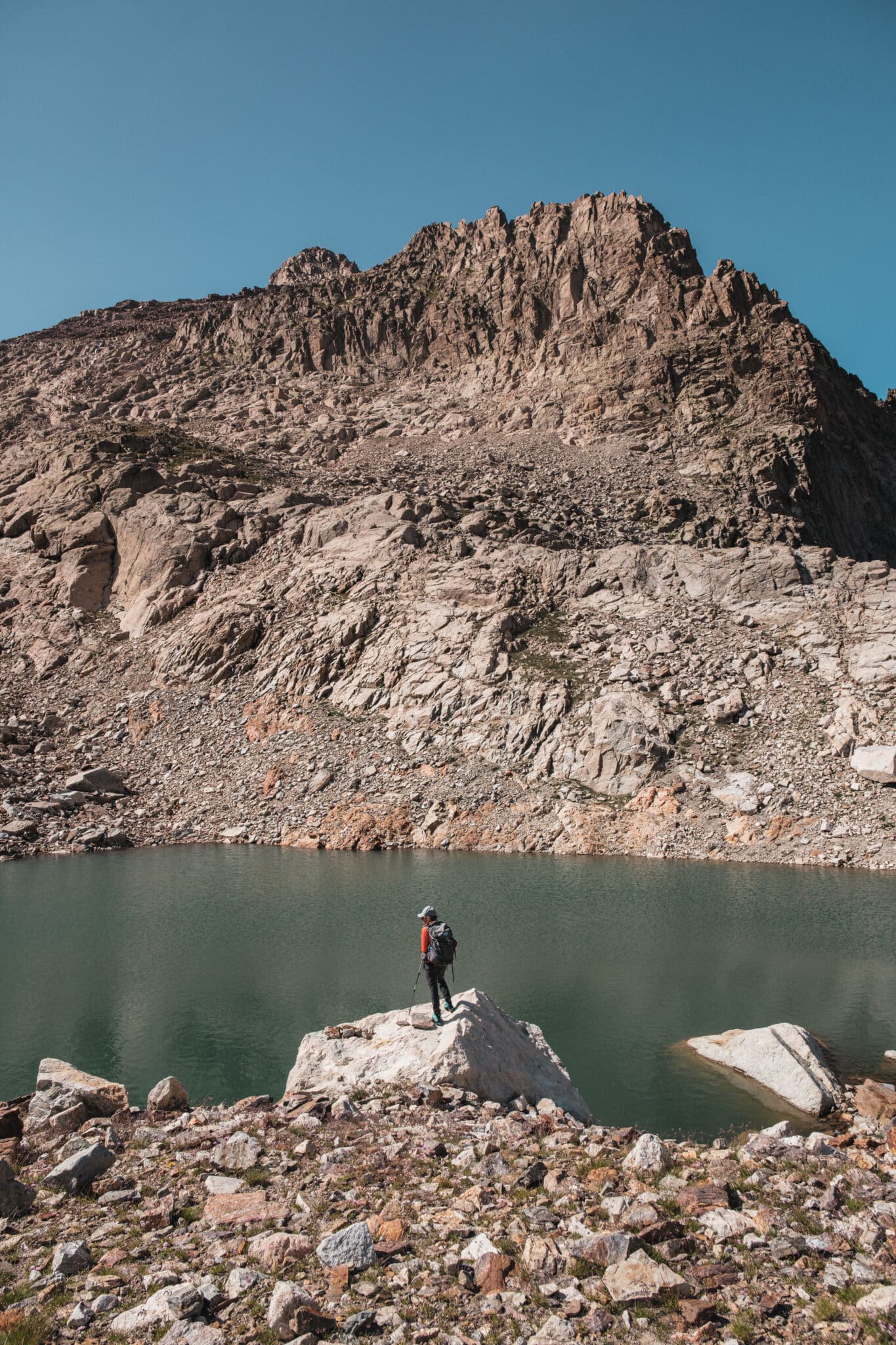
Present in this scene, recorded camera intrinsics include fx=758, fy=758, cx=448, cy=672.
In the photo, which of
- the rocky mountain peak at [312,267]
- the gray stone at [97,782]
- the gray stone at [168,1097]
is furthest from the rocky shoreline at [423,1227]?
the rocky mountain peak at [312,267]

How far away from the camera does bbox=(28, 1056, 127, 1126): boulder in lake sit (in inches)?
406

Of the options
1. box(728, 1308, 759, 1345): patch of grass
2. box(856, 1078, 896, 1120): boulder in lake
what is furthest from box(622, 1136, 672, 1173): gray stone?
box(856, 1078, 896, 1120): boulder in lake

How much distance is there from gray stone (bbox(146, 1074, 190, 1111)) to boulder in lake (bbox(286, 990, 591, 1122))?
1.59 m

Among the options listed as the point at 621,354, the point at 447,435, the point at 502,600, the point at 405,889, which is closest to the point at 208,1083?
the point at 405,889

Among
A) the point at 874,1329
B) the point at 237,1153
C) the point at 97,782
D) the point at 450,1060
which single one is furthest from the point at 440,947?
the point at 97,782

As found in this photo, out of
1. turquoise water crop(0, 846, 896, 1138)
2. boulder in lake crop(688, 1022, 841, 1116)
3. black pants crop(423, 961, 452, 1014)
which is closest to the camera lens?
black pants crop(423, 961, 452, 1014)

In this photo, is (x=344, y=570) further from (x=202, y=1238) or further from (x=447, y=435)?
(x=202, y=1238)

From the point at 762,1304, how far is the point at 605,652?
4548 cm

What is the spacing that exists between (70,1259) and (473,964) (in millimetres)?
15220

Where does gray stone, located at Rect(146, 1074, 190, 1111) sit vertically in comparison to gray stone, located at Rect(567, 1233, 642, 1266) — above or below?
below

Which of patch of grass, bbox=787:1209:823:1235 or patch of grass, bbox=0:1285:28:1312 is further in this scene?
patch of grass, bbox=787:1209:823:1235

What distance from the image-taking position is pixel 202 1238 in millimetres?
7031

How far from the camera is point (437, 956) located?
12773 mm

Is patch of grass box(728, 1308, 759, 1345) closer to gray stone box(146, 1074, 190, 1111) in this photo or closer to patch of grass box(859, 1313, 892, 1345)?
patch of grass box(859, 1313, 892, 1345)
